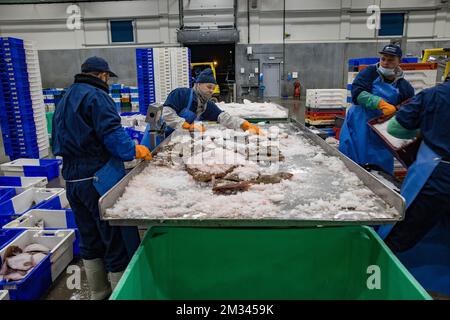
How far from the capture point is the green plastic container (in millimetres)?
1931

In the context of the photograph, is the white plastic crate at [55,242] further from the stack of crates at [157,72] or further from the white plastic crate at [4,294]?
the stack of crates at [157,72]

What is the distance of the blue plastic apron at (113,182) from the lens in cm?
236

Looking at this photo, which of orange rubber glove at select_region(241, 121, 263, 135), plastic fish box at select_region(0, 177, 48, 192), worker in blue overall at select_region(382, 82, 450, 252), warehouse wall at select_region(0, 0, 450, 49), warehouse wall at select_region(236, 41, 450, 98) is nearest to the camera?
worker in blue overall at select_region(382, 82, 450, 252)

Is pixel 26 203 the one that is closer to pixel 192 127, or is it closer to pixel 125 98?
Result: pixel 192 127

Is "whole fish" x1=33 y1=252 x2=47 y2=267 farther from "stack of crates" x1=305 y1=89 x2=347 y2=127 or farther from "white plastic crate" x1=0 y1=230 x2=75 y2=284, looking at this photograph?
"stack of crates" x1=305 y1=89 x2=347 y2=127

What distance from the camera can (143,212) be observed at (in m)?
1.84

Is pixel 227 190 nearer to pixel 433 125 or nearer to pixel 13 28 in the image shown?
pixel 433 125

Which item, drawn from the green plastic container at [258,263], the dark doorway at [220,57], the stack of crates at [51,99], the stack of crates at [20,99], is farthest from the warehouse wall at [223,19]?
the green plastic container at [258,263]

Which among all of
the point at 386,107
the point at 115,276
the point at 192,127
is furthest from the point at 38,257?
the point at 386,107

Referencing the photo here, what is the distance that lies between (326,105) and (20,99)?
6046mm

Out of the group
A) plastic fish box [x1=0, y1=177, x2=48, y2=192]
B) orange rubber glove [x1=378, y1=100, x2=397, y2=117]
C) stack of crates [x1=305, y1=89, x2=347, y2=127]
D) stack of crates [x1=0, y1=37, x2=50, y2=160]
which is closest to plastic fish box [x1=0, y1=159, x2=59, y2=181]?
plastic fish box [x1=0, y1=177, x2=48, y2=192]

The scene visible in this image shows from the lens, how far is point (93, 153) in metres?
2.37

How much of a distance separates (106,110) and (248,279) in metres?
1.42

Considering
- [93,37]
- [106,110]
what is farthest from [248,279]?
[93,37]
